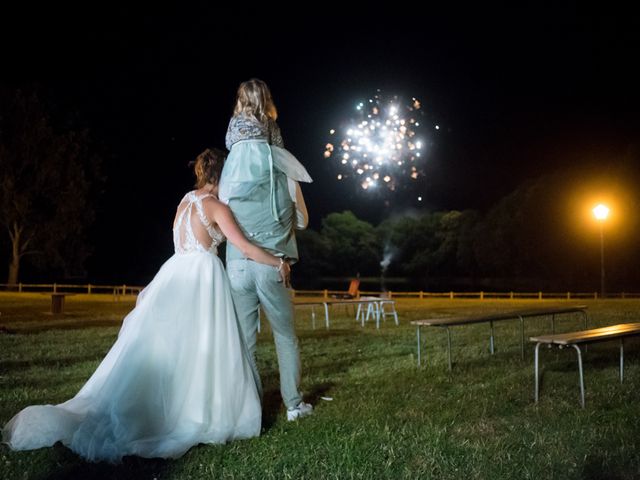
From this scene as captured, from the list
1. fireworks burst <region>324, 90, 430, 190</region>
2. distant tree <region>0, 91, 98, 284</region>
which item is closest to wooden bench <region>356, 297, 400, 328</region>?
fireworks burst <region>324, 90, 430, 190</region>

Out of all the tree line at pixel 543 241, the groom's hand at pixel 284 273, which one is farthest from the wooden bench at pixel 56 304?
the tree line at pixel 543 241

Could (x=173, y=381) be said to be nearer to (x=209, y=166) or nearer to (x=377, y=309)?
(x=209, y=166)

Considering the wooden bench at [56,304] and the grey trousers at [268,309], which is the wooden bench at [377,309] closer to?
the wooden bench at [56,304]

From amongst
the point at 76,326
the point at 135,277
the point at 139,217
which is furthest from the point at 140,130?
the point at 76,326

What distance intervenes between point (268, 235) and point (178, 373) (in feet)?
3.59

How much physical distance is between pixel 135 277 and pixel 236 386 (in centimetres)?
6523

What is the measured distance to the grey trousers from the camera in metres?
4.24

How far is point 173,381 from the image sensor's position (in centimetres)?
381

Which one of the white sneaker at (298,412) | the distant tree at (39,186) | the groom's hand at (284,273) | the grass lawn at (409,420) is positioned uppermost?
the distant tree at (39,186)

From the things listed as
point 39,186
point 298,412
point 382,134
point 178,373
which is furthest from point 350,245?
point 178,373

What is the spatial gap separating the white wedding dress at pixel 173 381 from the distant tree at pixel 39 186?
38.1 meters

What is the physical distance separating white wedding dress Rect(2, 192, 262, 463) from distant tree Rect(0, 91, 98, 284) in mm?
38059

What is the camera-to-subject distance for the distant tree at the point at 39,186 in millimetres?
38031

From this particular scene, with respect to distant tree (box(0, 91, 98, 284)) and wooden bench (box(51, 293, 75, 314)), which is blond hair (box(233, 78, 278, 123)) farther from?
distant tree (box(0, 91, 98, 284))
